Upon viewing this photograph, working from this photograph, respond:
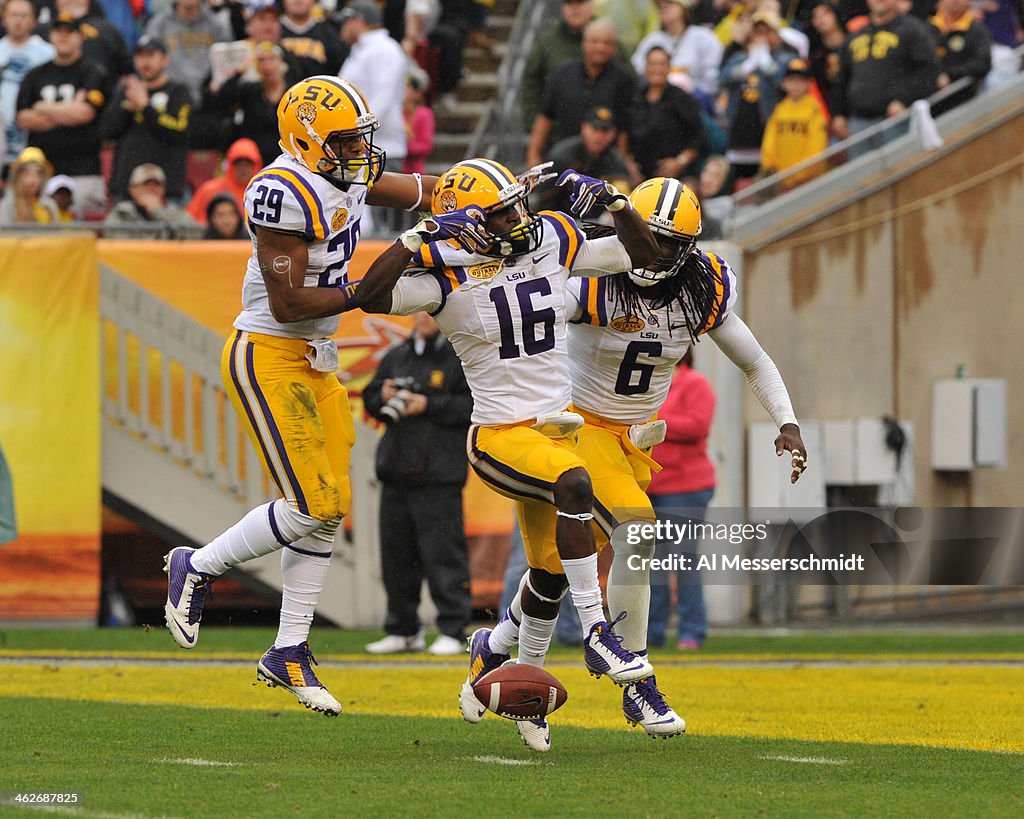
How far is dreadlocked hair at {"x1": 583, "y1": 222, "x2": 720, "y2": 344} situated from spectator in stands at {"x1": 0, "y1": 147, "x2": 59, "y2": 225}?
6.39 m

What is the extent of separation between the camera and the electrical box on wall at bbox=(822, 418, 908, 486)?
12820mm

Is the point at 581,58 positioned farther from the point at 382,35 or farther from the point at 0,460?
the point at 0,460

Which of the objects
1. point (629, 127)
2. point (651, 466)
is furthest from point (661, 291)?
point (629, 127)

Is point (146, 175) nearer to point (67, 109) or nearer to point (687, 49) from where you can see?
point (67, 109)

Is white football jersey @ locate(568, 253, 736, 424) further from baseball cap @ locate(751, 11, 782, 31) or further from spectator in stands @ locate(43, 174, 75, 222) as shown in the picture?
baseball cap @ locate(751, 11, 782, 31)

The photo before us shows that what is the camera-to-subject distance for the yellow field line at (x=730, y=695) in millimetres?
7305

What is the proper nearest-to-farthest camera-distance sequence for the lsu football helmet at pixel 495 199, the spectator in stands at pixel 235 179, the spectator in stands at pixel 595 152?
the lsu football helmet at pixel 495 199 → the spectator in stands at pixel 595 152 → the spectator in stands at pixel 235 179

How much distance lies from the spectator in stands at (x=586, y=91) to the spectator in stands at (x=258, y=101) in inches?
75.2

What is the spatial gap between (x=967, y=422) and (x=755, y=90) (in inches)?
119

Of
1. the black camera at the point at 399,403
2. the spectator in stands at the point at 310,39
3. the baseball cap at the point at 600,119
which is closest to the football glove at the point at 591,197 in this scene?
the black camera at the point at 399,403

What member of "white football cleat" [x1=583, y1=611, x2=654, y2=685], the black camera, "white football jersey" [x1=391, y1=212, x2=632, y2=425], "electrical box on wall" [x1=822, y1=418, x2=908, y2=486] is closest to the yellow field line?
"white football cleat" [x1=583, y1=611, x2=654, y2=685]

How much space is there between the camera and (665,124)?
1299cm

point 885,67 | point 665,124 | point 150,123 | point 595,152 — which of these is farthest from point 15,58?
point 885,67

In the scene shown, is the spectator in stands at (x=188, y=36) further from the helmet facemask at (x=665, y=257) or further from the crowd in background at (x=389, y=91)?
the helmet facemask at (x=665, y=257)
